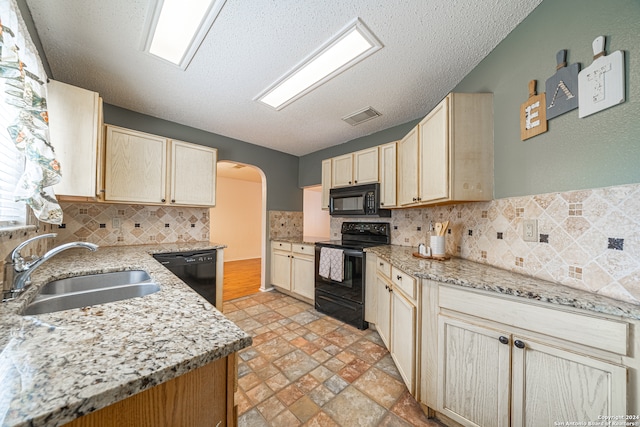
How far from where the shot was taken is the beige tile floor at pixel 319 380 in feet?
4.31

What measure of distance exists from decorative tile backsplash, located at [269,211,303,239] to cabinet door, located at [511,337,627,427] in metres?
3.06

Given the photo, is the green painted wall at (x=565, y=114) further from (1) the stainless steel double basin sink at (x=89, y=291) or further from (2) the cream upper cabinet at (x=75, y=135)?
(2) the cream upper cabinet at (x=75, y=135)

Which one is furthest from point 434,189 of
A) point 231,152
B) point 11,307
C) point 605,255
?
point 231,152

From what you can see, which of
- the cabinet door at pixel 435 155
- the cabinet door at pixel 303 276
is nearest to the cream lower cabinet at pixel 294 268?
the cabinet door at pixel 303 276

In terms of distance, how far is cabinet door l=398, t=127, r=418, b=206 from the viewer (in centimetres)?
203

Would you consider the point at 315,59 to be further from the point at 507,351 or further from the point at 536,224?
the point at 507,351

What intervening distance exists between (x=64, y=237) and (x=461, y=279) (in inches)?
130

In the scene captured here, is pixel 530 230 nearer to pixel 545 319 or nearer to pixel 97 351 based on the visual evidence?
pixel 545 319

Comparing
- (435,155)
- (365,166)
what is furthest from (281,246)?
(435,155)

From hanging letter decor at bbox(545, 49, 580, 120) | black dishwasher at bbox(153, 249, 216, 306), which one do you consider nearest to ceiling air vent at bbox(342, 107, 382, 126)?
hanging letter decor at bbox(545, 49, 580, 120)

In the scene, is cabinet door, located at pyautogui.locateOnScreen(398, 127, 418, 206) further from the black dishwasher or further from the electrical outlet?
the black dishwasher

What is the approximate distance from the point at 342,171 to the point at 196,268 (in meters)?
2.07

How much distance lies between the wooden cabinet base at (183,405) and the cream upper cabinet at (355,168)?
239cm

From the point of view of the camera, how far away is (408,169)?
219 centimetres
